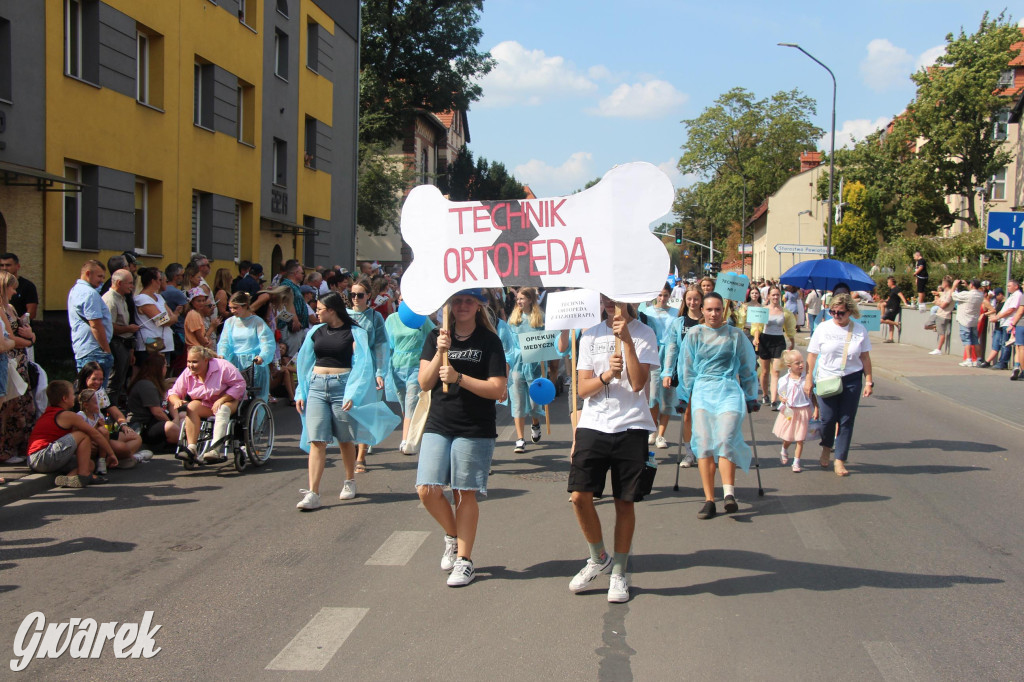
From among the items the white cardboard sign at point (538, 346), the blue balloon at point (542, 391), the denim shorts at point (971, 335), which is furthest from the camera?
the denim shorts at point (971, 335)

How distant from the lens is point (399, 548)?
6262 mm

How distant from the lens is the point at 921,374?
63.9 ft

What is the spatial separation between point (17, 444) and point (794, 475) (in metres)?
7.41

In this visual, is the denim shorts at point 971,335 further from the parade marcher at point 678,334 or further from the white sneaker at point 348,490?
the white sneaker at point 348,490

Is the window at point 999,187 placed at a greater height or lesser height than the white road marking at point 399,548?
greater

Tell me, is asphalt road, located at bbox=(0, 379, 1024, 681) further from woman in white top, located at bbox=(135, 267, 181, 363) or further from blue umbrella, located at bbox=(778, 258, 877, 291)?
blue umbrella, located at bbox=(778, 258, 877, 291)

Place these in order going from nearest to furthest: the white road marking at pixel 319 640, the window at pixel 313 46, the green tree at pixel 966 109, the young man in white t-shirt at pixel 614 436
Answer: the white road marking at pixel 319 640
the young man in white t-shirt at pixel 614 436
the window at pixel 313 46
the green tree at pixel 966 109

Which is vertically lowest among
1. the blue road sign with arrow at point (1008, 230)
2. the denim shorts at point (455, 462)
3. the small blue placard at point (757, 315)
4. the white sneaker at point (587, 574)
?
the white sneaker at point (587, 574)

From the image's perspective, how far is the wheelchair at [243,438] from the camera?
8.90m

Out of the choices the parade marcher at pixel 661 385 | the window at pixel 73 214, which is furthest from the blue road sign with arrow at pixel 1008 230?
the window at pixel 73 214

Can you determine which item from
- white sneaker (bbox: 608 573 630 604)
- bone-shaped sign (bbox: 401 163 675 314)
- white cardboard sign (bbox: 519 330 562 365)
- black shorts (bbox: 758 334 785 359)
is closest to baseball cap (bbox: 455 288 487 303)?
bone-shaped sign (bbox: 401 163 675 314)

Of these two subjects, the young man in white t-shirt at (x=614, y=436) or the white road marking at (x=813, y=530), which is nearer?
the young man in white t-shirt at (x=614, y=436)

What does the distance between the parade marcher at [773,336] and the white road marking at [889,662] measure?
907 centimetres

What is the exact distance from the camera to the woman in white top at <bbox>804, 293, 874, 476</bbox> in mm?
9297
